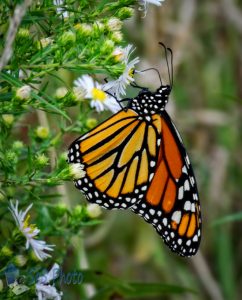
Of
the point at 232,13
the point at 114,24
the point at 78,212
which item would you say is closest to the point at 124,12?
the point at 114,24

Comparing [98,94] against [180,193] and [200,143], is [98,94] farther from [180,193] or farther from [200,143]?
[200,143]

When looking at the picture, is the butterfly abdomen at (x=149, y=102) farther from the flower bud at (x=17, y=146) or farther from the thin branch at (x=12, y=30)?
the thin branch at (x=12, y=30)

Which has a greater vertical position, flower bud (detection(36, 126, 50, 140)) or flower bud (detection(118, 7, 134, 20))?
flower bud (detection(118, 7, 134, 20))

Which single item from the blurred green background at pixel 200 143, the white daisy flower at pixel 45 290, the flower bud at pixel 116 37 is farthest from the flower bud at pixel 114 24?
the blurred green background at pixel 200 143

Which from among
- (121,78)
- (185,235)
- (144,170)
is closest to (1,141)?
(121,78)

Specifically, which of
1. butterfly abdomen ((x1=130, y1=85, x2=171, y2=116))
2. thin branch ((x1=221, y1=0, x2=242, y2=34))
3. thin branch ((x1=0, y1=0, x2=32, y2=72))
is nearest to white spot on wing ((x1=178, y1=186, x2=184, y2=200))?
butterfly abdomen ((x1=130, y1=85, x2=171, y2=116))

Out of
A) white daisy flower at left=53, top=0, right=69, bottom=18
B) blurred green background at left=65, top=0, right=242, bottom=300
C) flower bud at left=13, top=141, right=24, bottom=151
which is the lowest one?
blurred green background at left=65, top=0, right=242, bottom=300

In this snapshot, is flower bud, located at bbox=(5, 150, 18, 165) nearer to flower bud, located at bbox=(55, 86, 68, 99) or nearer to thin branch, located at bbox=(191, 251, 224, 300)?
flower bud, located at bbox=(55, 86, 68, 99)

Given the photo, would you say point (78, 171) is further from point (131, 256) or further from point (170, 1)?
point (170, 1)
